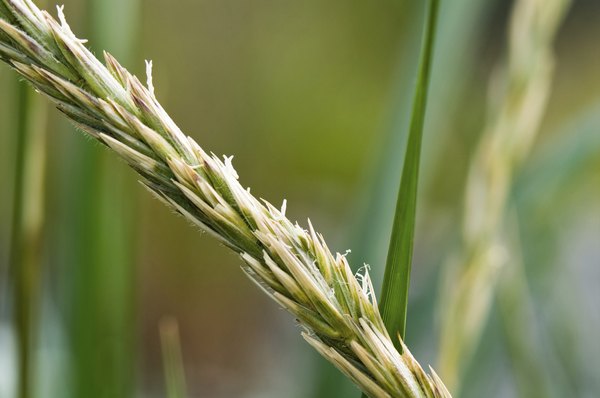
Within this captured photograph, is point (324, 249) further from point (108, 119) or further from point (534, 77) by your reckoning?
point (534, 77)

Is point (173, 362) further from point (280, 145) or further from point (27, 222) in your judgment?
point (280, 145)

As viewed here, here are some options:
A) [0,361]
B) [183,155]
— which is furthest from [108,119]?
[0,361]

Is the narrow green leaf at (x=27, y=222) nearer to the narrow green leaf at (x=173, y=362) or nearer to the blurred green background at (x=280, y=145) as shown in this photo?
the narrow green leaf at (x=173, y=362)

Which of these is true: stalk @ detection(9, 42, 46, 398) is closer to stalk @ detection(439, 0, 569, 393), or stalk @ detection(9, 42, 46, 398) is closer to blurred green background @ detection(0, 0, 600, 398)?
stalk @ detection(439, 0, 569, 393)

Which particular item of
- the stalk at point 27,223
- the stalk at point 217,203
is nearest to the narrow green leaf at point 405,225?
the stalk at point 217,203

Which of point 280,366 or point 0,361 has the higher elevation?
point 280,366

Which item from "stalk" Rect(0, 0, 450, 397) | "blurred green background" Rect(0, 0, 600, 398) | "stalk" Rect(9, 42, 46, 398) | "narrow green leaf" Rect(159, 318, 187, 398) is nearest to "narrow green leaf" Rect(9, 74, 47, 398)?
"stalk" Rect(9, 42, 46, 398)
